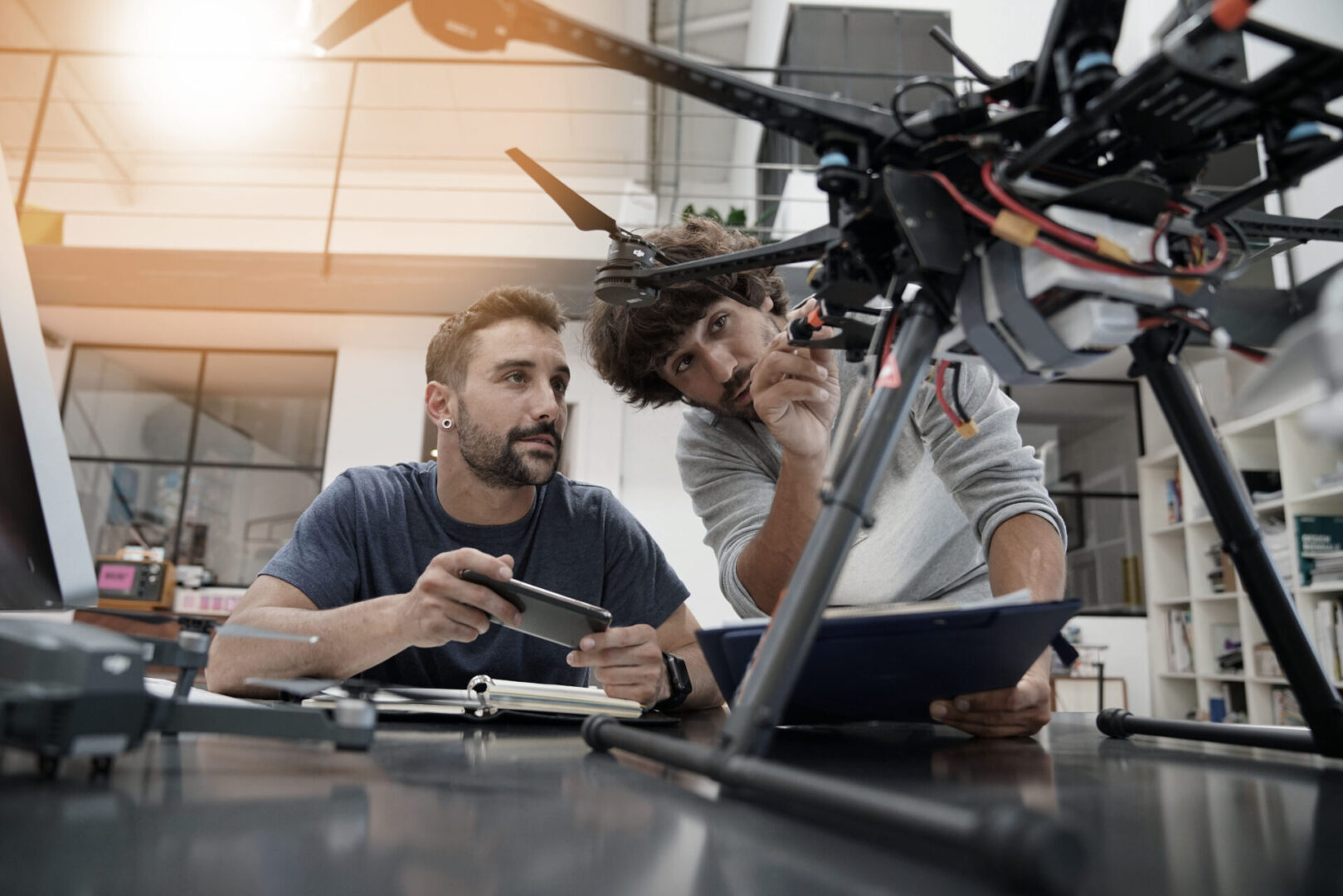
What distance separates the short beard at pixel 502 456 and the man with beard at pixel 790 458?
0.56 ft

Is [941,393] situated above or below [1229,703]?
above

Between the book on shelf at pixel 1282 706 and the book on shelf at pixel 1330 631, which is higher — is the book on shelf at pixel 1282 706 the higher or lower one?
the lower one

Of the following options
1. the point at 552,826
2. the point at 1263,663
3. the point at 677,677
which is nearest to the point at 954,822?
the point at 552,826

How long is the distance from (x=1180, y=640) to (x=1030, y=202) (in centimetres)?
532

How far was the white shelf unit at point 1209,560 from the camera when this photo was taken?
353 cm

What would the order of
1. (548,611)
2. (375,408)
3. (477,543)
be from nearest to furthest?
1. (548,611)
2. (477,543)
3. (375,408)

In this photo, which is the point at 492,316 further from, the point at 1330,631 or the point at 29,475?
the point at 1330,631

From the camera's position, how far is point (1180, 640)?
4754 millimetres

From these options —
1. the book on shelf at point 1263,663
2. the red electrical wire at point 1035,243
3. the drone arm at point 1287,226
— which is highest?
the drone arm at point 1287,226

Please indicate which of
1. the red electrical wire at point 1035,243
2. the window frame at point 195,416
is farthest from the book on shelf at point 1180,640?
the window frame at point 195,416

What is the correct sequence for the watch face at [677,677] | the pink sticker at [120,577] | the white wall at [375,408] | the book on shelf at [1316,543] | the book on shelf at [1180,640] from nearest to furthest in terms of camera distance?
the watch face at [677,677], the book on shelf at [1316,543], the pink sticker at [120,577], the book on shelf at [1180,640], the white wall at [375,408]

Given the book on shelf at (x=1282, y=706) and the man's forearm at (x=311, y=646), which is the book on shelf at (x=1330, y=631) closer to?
the book on shelf at (x=1282, y=706)

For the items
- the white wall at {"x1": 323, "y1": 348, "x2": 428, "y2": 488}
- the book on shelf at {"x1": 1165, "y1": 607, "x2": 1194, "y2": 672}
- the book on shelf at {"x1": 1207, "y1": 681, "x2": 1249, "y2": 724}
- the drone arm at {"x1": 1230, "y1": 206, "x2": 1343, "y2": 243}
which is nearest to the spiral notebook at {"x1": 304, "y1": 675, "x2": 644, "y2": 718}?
the drone arm at {"x1": 1230, "y1": 206, "x2": 1343, "y2": 243}

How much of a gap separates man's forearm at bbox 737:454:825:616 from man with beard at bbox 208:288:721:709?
139 millimetres
